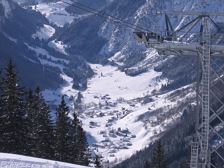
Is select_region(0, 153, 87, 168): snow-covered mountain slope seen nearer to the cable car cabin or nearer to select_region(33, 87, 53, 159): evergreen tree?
the cable car cabin

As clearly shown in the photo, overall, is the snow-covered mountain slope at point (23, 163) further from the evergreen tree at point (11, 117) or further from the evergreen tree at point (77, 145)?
the evergreen tree at point (77, 145)

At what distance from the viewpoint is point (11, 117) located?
4734 centimetres

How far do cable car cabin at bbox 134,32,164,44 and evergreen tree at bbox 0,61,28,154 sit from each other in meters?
16.4

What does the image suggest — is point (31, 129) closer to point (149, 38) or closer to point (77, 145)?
point (77, 145)

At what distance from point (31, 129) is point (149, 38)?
813 inches

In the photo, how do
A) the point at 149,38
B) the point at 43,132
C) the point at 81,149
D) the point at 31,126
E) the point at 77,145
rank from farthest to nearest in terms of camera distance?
the point at 81,149, the point at 77,145, the point at 43,132, the point at 31,126, the point at 149,38

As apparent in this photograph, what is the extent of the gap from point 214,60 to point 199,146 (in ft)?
14.4

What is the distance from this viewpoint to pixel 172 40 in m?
33.0

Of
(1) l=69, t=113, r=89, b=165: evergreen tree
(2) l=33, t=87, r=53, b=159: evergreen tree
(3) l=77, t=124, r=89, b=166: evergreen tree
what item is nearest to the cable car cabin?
(2) l=33, t=87, r=53, b=159: evergreen tree

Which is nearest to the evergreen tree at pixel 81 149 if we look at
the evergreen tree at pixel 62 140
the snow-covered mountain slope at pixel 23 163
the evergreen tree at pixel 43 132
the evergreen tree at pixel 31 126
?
the evergreen tree at pixel 62 140

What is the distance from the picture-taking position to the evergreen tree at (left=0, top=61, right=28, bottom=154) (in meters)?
47.2

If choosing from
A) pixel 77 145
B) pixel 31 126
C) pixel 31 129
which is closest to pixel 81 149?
pixel 77 145

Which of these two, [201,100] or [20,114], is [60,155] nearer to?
[20,114]

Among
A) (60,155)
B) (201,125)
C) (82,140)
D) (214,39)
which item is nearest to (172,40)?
(214,39)
